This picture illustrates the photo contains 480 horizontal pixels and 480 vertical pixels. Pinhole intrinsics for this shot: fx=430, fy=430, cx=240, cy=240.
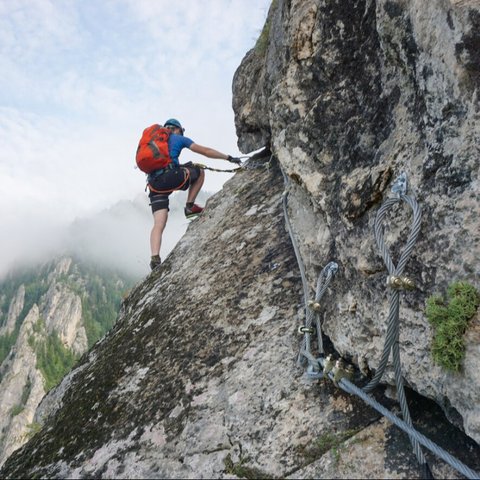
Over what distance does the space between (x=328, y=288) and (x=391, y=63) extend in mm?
2456

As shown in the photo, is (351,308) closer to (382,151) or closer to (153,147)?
(382,151)

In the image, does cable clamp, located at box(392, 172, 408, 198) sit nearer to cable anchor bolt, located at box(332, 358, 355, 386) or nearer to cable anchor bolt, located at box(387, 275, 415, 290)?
cable anchor bolt, located at box(387, 275, 415, 290)

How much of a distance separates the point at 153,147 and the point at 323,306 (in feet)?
22.4

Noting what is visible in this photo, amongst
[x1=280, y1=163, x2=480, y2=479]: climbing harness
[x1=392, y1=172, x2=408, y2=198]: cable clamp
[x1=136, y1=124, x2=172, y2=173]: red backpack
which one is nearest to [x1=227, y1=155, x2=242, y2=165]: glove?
[x1=136, y1=124, x2=172, y2=173]: red backpack

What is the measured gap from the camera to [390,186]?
13.5 feet

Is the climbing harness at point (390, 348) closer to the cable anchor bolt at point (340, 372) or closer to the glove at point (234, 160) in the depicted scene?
the cable anchor bolt at point (340, 372)

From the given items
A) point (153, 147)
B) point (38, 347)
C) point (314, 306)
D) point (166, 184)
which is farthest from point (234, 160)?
point (38, 347)

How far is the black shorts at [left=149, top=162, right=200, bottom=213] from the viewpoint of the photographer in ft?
34.7

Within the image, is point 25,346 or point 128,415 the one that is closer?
point 128,415

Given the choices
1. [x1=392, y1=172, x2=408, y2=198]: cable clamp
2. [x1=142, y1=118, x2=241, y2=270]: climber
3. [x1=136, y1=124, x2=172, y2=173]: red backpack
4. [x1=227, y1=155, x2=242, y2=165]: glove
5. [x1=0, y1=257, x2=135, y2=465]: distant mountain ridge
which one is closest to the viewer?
[x1=392, y1=172, x2=408, y2=198]: cable clamp

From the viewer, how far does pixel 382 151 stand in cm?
429

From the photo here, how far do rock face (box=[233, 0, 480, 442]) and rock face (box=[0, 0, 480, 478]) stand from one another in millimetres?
15

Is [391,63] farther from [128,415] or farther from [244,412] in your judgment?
[128,415]

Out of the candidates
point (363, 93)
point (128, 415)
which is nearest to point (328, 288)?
point (363, 93)
